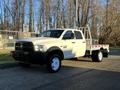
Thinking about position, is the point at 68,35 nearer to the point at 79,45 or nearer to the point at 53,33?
the point at 53,33

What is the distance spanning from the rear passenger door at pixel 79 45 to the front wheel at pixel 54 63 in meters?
2.20

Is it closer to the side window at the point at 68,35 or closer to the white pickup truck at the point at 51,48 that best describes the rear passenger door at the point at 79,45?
the white pickup truck at the point at 51,48

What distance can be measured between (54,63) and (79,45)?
310cm

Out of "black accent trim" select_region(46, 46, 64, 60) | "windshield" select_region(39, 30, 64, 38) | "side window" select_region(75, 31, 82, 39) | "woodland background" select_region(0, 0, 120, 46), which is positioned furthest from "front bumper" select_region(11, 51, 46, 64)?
"woodland background" select_region(0, 0, 120, 46)

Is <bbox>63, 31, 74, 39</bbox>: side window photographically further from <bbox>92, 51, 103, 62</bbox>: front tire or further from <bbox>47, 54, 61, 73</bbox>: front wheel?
<bbox>92, 51, 103, 62</bbox>: front tire

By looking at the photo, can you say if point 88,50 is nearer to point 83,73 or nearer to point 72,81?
point 83,73

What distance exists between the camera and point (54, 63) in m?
13.5

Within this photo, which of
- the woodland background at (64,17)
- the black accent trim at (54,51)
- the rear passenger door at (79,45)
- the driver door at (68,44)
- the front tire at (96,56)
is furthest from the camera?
the woodland background at (64,17)

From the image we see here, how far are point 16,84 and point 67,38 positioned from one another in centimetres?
543

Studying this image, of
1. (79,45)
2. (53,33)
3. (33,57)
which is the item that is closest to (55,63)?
(33,57)

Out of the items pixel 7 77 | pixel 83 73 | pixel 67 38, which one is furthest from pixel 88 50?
pixel 7 77

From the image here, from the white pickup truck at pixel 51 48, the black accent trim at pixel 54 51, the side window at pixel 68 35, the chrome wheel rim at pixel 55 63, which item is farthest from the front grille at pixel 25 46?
the side window at pixel 68 35

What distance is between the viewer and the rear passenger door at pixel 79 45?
15.7 meters

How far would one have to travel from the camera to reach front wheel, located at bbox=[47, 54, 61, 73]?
13.2m
